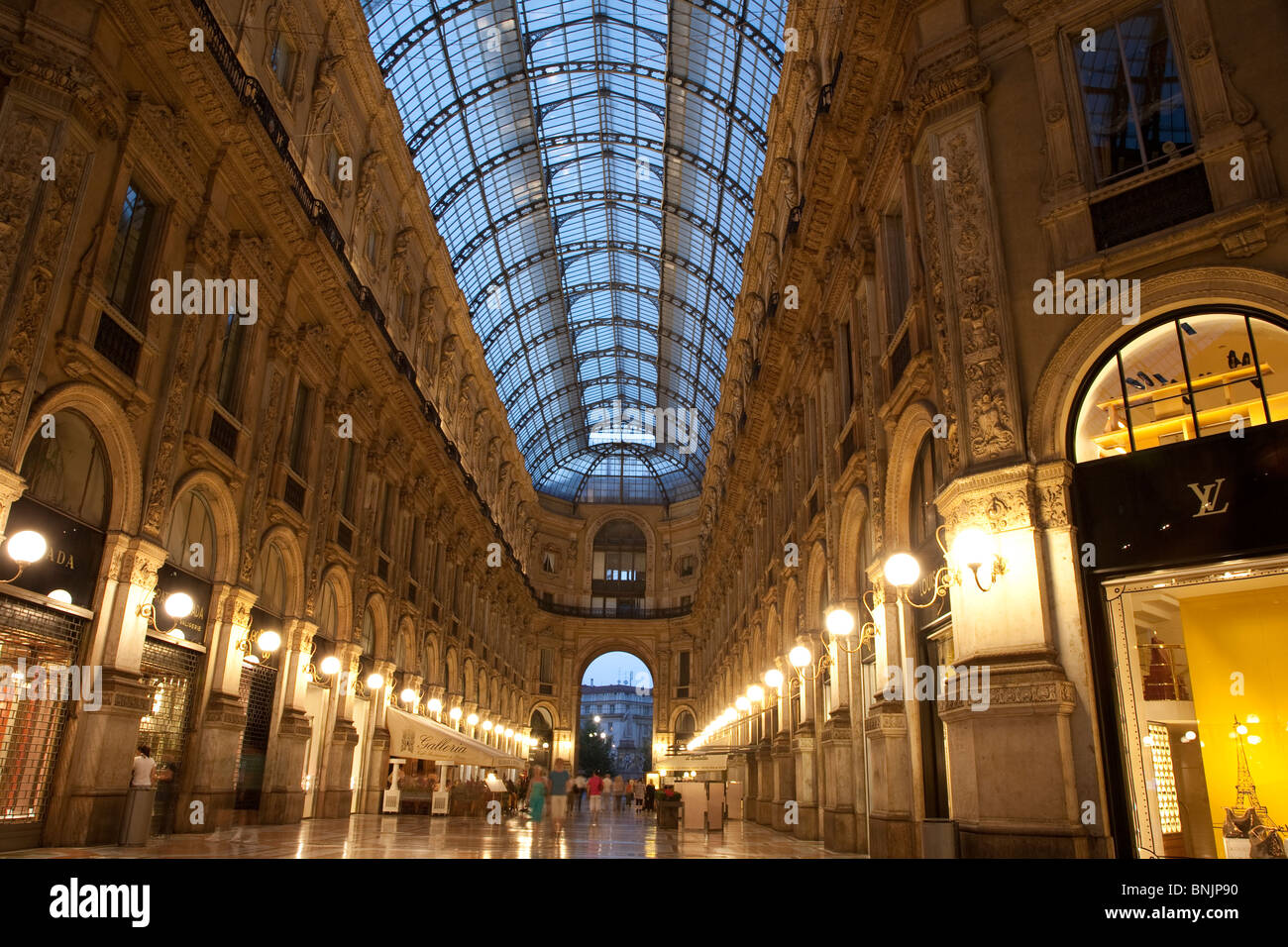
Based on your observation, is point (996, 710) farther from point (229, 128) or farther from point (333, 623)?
point (333, 623)

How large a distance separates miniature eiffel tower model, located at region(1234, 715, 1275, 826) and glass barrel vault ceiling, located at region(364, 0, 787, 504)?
858 inches

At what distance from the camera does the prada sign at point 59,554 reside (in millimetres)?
11070

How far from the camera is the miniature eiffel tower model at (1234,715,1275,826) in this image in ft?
32.3

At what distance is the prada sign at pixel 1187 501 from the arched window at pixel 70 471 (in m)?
12.8

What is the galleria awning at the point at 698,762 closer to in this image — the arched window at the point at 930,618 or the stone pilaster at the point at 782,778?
the stone pilaster at the point at 782,778

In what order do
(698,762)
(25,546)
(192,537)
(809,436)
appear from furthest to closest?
1. (698,762)
2. (809,436)
3. (192,537)
4. (25,546)

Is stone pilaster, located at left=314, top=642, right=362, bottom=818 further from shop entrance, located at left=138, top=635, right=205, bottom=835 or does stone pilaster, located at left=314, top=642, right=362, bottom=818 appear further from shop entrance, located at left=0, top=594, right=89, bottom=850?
shop entrance, located at left=0, top=594, right=89, bottom=850

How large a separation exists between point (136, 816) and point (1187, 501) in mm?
13207

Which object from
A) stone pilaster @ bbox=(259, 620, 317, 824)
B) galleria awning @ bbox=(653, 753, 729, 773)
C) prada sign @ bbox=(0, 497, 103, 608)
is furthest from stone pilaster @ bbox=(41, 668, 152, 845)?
galleria awning @ bbox=(653, 753, 729, 773)

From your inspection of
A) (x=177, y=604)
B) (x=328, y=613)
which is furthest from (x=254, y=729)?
(x=177, y=604)

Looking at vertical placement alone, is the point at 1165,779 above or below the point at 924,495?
below

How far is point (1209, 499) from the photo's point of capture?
8297mm

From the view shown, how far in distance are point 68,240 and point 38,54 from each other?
2.35 m

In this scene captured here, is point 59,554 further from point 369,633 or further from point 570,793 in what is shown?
point 570,793
